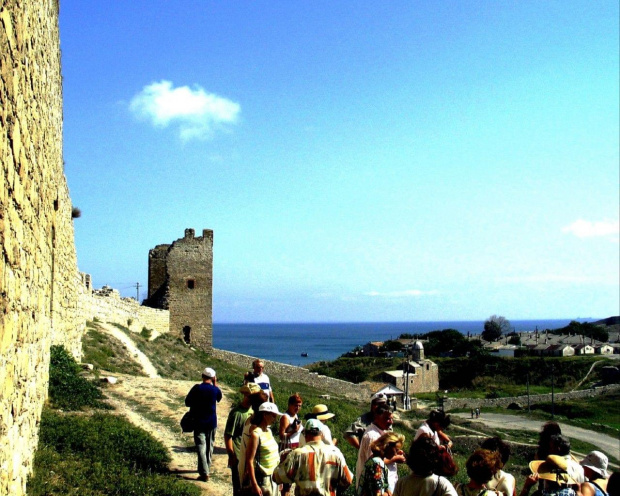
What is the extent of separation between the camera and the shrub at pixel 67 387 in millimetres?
10831

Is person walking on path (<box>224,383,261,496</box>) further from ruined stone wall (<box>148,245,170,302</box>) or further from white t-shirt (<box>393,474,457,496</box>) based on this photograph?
ruined stone wall (<box>148,245,170,302</box>)

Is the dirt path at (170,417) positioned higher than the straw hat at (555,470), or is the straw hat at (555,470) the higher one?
the straw hat at (555,470)

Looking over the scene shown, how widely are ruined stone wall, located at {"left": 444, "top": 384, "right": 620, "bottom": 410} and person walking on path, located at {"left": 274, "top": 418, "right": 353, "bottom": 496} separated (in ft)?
171

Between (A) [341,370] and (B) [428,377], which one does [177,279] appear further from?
(A) [341,370]

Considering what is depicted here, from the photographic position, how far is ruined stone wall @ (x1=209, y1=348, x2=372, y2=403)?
118 ft

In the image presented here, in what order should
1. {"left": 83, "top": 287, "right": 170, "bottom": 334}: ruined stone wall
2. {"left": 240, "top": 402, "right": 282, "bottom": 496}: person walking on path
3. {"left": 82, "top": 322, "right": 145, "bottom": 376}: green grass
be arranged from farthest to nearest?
{"left": 83, "top": 287, "right": 170, "bottom": 334}: ruined stone wall
{"left": 82, "top": 322, "right": 145, "bottom": 376}: green grass
{"left": 240, "top": 402, "right": 282, "bottom": 496}: person walking on path


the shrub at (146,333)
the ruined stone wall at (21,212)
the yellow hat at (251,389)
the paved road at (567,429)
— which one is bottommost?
the paved road at (567,429)

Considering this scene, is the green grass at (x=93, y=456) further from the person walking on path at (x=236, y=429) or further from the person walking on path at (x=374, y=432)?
the person walking on path at (x=374, y=432)

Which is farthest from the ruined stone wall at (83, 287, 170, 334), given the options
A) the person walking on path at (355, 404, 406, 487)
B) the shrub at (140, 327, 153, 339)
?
the person walking on path at (355, 404, 406, 487)

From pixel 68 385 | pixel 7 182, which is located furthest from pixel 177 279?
pixel 7 182

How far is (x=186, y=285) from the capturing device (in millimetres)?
37750

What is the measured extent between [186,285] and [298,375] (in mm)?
9236

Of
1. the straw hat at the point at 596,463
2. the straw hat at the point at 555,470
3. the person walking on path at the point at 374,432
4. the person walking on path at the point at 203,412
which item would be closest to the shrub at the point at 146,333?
the person walking on path at the point at 203,412

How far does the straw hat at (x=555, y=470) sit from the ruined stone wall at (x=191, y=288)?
3311cm
